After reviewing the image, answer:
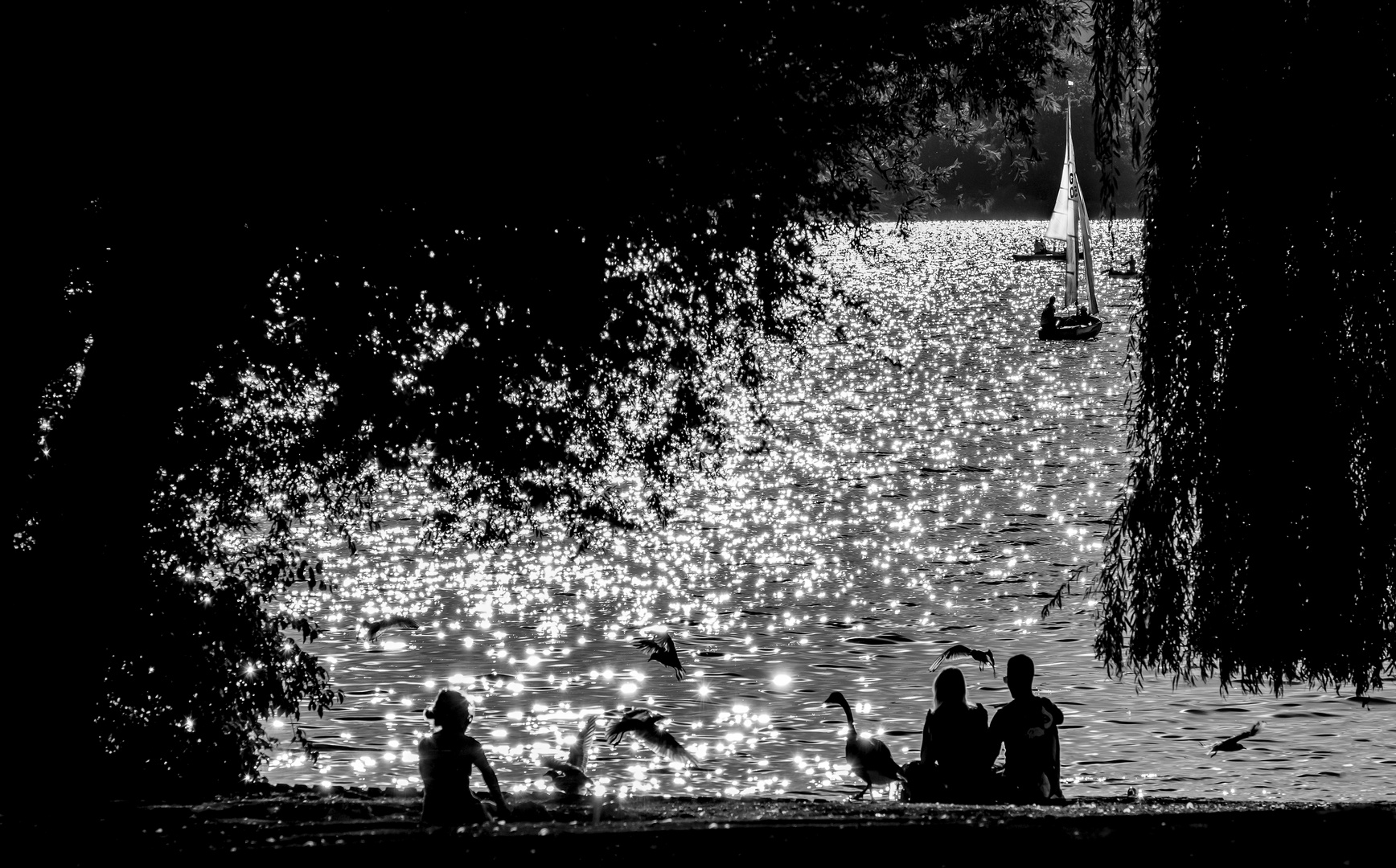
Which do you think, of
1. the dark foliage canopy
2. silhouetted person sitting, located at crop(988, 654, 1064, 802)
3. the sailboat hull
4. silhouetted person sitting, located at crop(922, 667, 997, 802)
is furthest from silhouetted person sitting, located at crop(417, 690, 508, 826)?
the sailboat hull

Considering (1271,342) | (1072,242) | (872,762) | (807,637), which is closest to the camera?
A: (1271,342)

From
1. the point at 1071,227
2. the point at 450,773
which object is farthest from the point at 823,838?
the point at 1071,227

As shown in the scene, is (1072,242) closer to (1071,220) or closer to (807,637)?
(1071,220)

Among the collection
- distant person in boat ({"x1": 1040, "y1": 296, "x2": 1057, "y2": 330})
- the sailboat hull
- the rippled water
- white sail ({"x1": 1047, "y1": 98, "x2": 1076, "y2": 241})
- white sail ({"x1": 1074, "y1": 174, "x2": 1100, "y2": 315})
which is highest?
white sail ({"x1": 1047, "y1": 98, "x2": 1076, "y2": 241})

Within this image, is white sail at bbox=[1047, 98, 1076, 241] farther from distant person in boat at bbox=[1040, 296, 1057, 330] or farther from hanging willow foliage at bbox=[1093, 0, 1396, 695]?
hanging willow foliage at bbox=[1093, 0, 1396, 695]

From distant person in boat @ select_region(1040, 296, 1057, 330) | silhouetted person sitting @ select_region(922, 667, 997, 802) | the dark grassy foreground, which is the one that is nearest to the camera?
the dark grassy foreground

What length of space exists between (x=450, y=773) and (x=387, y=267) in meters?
3.16

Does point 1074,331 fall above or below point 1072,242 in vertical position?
below

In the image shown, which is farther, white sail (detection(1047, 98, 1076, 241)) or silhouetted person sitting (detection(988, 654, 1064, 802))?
white sail (detection(1047, 98, 1076, 241))

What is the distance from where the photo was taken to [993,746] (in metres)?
9.88

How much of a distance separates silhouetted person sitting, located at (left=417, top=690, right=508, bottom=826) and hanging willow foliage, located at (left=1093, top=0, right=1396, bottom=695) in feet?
14.2

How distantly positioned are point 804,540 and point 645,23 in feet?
92.7

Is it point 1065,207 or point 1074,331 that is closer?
point 1065,207

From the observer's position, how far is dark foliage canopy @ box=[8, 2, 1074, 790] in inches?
302
